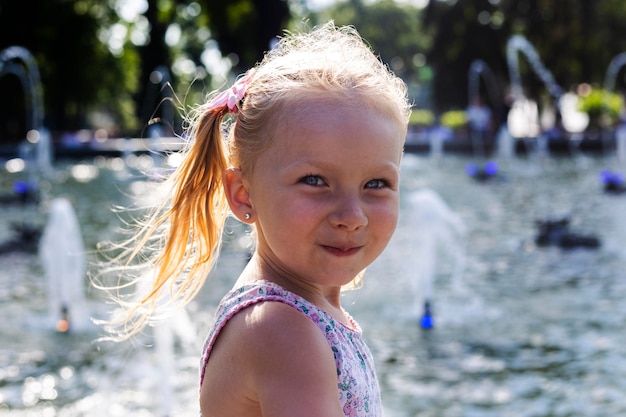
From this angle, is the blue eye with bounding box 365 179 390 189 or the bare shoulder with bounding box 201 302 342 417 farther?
the blue eye with bounding box 365 179 390 189

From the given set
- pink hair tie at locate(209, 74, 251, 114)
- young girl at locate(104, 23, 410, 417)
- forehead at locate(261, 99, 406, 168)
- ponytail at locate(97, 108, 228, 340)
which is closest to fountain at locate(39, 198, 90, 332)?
ponytail at locate(97, 108, 228, 340)

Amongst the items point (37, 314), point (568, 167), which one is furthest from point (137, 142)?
point (37, 314)

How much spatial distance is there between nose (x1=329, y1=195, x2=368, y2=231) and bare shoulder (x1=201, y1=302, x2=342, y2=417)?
16cm

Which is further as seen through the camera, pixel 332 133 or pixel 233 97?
pixel 233 97

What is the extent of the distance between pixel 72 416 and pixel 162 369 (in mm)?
609

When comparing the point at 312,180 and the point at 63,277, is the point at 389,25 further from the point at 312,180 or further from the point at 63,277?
the point at 312,180

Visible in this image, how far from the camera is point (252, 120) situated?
154cm

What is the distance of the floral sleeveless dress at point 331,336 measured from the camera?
1429 mm

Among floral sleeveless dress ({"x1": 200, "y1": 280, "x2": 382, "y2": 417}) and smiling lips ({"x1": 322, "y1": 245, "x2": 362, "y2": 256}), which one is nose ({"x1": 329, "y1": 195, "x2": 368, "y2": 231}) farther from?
floral sleeveless dress ({"x1": 200, "y1": 280, "x2": 382, "y2": 417})

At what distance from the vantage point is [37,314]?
7.53m

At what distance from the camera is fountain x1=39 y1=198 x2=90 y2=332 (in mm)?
7290

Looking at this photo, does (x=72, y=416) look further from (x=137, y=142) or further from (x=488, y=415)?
(x=137, y=142)

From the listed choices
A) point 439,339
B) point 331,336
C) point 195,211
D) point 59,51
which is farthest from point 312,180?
point 59,51

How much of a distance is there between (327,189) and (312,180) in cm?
3
